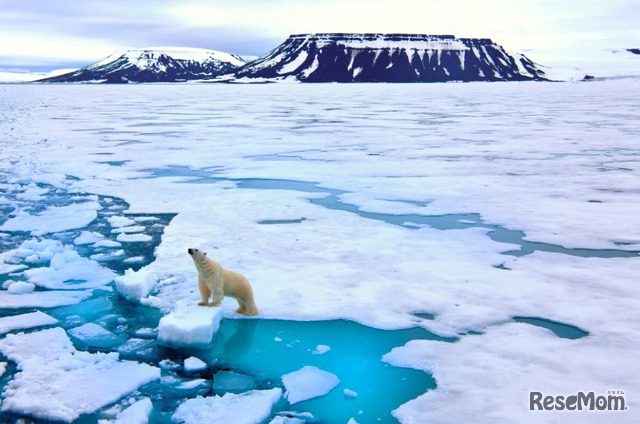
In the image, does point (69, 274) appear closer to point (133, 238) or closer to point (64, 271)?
point (64, 271)

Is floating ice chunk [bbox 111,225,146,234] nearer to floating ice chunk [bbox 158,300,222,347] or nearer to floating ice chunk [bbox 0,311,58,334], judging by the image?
floating ice chunk [bbox 0,311,58,334]

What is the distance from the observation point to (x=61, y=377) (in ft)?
11.4

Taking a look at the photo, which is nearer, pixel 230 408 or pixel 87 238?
pixel 230 408

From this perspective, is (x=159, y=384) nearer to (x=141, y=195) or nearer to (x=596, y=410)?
(x=596, y=410)

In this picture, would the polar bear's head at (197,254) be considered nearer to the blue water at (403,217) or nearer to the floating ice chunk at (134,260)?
the floating ice chunk at (134,260)

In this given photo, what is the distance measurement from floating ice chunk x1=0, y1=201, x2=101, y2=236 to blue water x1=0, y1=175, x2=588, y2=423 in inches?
63.9

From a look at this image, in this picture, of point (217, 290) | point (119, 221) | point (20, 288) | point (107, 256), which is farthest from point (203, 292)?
point (119, 221)

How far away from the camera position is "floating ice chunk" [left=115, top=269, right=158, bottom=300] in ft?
15.2

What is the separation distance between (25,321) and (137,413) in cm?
171

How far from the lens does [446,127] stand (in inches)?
794

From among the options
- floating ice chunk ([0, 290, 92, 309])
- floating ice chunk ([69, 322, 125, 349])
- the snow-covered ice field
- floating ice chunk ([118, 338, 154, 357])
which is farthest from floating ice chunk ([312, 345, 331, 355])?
floating ice chunk ([0, 290, 92, 309])

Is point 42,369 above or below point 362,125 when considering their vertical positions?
below

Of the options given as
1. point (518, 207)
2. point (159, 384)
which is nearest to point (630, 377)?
point (159, 384)

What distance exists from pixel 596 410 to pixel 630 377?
493mm
